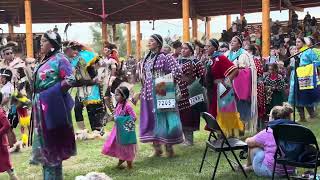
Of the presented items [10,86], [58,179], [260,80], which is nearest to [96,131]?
[10,86]

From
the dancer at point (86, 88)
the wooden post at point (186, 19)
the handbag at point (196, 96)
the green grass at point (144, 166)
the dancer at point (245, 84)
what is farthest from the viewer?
the wooden post at point (186, 19)

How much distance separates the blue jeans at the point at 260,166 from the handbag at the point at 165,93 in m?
1.35

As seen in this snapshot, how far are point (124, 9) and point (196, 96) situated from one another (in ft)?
40.5

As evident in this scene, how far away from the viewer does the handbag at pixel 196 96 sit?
6707 millimetres

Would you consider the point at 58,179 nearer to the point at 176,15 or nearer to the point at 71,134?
the point at 71,134

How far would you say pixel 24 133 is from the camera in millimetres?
7430

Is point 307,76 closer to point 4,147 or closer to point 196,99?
point 196,99

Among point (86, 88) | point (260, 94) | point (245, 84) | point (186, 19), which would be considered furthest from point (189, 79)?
point (186, 19)

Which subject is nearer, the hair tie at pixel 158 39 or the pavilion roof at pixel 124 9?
the hair tie at pixel 158 39

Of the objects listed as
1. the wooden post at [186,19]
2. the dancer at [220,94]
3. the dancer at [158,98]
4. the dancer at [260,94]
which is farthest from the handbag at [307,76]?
the wooden post at [186,19]

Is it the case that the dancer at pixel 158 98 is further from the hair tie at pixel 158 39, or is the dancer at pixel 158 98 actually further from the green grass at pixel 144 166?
the green grass at pixel 144 166

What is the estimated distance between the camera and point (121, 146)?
18.0 feet

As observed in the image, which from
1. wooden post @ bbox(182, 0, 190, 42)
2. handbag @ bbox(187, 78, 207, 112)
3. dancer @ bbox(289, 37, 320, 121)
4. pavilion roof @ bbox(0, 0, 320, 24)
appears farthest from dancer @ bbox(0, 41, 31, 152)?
pavilion roof @ bbox(0, 0, 320, 24)

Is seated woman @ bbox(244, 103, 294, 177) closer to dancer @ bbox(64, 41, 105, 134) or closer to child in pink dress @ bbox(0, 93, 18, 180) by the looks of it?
child in pink dress @ bbox(0, 93, 18, 180)
